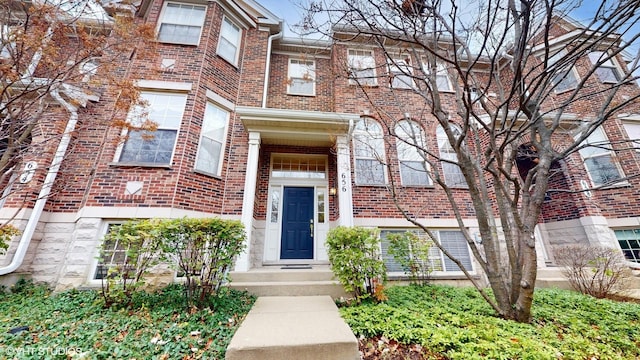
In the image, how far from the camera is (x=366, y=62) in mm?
7605

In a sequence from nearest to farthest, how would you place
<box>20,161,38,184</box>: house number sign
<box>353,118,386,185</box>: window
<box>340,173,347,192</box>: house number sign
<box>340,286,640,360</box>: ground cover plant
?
<box>340,286,640,360</box>: ground cover plant < <box>20,161,38,184</box>: house number sign < <box>340,173,347,192</box>: house number sign < <box>353,118,386,185</box>: window

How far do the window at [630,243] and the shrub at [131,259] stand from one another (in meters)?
10.8

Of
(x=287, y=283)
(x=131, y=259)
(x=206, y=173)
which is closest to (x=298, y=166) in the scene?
(x=206, y=173)

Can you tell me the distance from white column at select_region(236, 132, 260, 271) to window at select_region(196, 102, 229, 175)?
857mm

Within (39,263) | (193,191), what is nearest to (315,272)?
(193,191)

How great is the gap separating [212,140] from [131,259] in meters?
3.05

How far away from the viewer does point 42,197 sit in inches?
157

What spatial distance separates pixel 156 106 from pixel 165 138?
0.89m

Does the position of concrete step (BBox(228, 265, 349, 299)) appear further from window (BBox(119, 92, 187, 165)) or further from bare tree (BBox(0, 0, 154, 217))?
bare tree (BBox(0, 0, 154, 217))

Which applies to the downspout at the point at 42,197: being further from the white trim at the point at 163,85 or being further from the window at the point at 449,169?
the window at the point at 449,169

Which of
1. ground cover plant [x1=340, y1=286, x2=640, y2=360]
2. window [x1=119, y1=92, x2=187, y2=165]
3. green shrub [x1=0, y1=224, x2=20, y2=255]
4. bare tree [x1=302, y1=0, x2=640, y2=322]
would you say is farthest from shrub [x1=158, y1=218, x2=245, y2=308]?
bare tree [x1=302, y1=0, x2=640, y2=322]

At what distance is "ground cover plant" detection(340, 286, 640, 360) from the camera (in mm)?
2303

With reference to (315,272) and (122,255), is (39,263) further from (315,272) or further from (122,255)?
(315,272)

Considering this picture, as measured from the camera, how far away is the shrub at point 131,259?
3.46 metres
